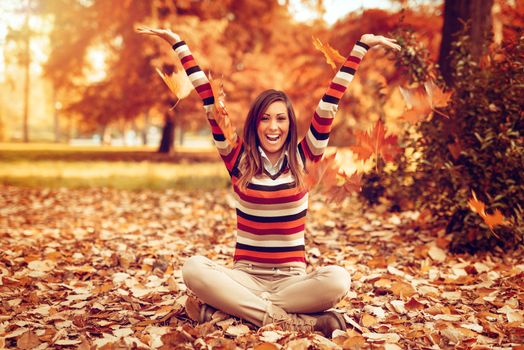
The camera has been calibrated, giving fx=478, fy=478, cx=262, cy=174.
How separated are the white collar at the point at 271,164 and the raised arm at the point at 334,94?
0.18 meters

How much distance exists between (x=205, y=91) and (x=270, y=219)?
797mm

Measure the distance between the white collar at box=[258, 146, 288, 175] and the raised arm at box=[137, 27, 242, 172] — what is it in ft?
0.48

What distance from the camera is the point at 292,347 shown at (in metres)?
2.21

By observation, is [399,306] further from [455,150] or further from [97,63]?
[97,63]

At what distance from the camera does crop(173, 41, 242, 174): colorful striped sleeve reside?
8.68 ft

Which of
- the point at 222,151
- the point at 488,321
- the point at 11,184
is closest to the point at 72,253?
the point at 222,151

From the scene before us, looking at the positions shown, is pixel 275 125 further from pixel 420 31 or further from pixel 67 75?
pixel 67 75

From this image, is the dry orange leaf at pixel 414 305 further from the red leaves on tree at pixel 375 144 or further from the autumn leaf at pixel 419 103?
the autumn leaf at pixel 419 103

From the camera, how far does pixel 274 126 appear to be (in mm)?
2629

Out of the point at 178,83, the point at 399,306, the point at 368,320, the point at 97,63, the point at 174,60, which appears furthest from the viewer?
the point at 97,63

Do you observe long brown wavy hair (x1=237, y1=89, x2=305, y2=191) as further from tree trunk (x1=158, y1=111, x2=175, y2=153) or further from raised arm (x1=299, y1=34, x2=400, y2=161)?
tree trunk (x1=158, y1=111, x2=175, y2=153)

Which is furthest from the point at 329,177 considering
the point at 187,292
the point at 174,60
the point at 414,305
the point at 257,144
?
the point at 174,60

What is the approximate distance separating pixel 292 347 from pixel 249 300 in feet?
1.21

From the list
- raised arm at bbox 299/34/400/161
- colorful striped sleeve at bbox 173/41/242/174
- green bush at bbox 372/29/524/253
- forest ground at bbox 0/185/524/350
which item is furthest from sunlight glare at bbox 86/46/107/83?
raised arm at bbox 299/34/400/161
